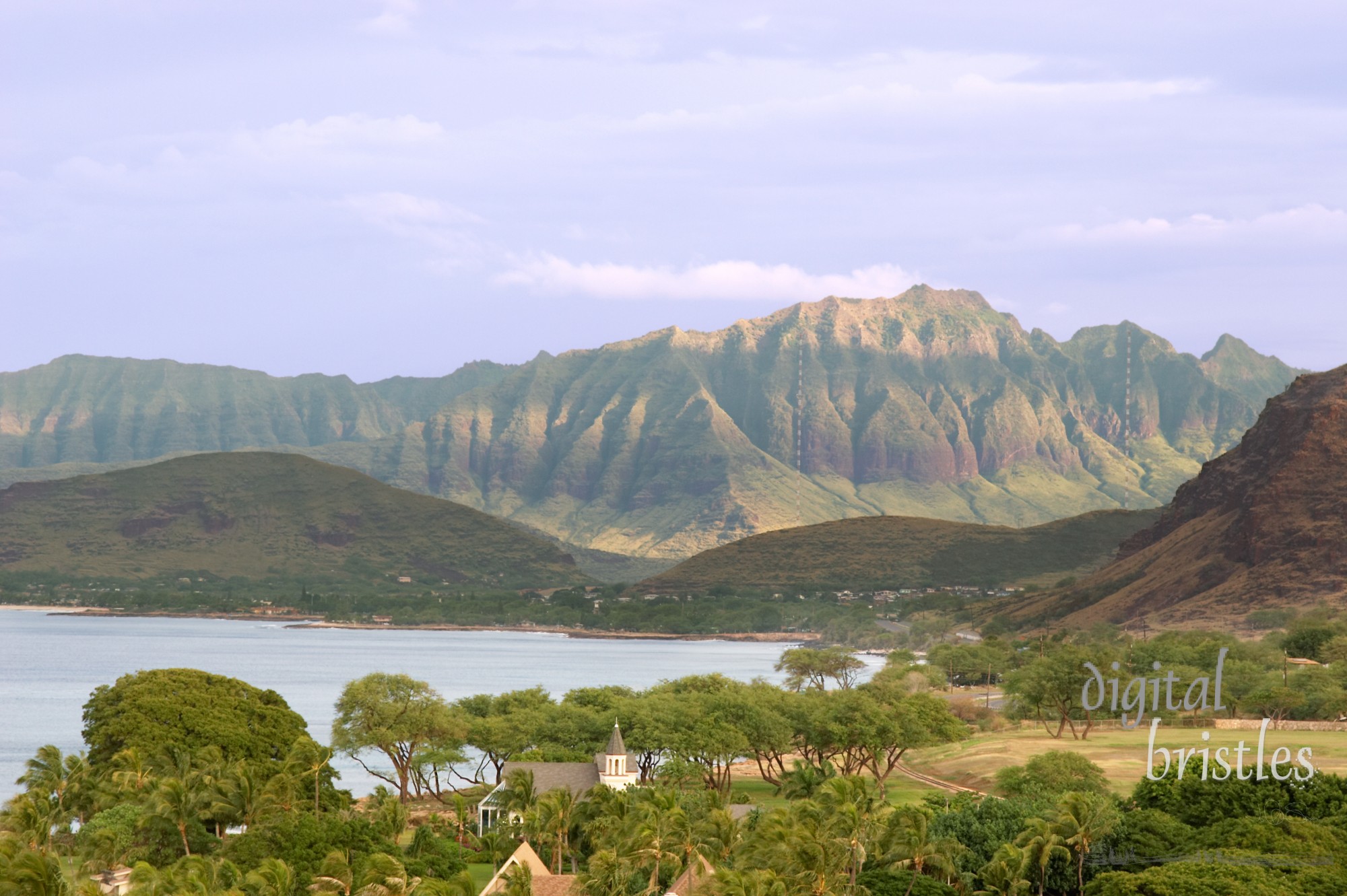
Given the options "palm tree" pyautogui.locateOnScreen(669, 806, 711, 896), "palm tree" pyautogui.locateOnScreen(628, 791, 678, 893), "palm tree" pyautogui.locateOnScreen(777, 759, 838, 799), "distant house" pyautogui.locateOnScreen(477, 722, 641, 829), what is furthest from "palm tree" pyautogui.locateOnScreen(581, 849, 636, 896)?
"palm tree" pyautogui.locateOnScreen(777, 759, 838, 799)

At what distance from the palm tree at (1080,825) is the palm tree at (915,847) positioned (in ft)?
13.5

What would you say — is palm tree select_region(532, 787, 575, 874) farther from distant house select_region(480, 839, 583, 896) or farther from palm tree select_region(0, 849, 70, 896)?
palm tree select_region(0, 849, 70, 896)

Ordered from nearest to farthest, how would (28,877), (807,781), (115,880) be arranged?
1. (28,877)
2. (115,880)
3. (807,781)

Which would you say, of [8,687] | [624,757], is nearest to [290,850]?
[624,757]

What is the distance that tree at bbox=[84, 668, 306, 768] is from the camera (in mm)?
79375

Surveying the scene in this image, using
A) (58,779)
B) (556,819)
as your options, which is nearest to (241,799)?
(58,779)

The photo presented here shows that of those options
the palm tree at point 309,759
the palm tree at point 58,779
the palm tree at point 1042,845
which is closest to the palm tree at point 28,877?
the palm tree at point 309,759

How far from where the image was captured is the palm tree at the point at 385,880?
51.5 metres

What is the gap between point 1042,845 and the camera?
192ft

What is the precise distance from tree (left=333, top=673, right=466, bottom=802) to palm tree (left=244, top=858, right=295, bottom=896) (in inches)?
1556

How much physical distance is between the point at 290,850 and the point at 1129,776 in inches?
2025

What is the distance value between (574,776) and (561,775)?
0.68 meters

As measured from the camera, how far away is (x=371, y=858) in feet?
182

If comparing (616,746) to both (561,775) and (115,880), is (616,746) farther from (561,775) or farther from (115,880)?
(115,880)
